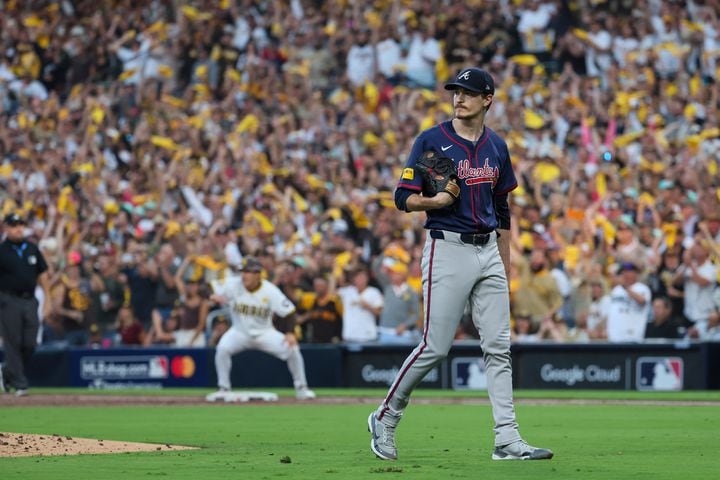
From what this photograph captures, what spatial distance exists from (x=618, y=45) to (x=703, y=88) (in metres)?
2.81

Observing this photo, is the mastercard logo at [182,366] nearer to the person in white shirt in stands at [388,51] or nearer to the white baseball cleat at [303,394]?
the white baseball cleat at [303,394]

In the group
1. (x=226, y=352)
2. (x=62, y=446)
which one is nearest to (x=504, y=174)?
(x=62, y=446)

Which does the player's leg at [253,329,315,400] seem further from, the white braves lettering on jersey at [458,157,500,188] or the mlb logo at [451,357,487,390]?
the white braves lettering on jersey at [458,157,500,188]

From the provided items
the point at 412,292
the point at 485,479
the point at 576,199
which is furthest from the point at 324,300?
the point at 485,479

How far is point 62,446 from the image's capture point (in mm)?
9648

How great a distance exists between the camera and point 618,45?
81.8 ft

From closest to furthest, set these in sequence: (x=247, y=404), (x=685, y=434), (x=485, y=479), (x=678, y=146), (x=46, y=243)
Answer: (x=485, y=479) < (x=685, y=434) < (x=247, y=404) < (x=678, y=146) < (x=46, y=243)

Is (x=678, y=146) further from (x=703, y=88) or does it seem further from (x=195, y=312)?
(x=195, y=312)

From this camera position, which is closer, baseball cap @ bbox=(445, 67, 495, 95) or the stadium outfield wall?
baseball cap @ bbox=(445, 67, 495, 95)

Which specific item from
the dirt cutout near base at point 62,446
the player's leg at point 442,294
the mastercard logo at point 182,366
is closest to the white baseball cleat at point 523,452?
the player's leg at point 442,294

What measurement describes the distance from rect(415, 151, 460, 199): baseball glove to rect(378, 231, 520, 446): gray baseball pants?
0.97 feet

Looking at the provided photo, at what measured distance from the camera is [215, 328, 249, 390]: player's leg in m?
17.8

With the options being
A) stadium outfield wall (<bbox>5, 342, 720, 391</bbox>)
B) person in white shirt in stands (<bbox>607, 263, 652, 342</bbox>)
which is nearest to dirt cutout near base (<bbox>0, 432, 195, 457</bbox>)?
person in white shirt in stands (<bbox>607, 263, 652, 342</bbox>)

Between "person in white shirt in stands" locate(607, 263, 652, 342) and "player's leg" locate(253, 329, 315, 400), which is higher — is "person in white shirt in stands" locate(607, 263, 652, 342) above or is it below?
above
